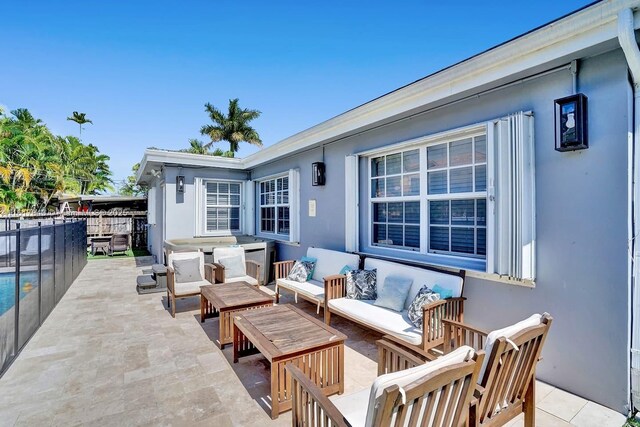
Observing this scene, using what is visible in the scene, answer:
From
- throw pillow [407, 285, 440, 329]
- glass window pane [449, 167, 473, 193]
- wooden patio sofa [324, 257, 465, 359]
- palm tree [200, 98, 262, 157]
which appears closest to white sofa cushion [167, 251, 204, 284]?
wooden patio sofa [324, 257, 465, 359]

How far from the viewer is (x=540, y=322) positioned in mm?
1916

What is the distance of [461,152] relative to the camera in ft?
12.3

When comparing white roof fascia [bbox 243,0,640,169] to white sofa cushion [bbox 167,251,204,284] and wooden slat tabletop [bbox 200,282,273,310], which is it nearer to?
wooden slat tabletop [bbox 200,282,273,310]

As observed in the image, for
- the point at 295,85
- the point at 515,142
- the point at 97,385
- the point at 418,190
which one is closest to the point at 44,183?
the point at 295,85

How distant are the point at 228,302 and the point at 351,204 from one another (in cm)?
252

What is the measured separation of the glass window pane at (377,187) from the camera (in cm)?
494

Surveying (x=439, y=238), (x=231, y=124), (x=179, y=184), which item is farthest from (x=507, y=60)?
(x=231, y=124)

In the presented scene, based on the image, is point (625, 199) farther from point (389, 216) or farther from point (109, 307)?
point (109, 307)

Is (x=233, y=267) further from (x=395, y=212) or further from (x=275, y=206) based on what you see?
(x=395, y=212)

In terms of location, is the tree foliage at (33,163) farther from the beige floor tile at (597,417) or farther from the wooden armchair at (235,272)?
the beige floor tile at (597,417)

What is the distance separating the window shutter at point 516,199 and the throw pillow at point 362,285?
161cm

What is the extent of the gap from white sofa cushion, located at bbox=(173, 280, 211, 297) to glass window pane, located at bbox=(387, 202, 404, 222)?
3.32 m

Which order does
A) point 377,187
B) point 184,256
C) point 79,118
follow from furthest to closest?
point 79,118 → point 184,256 → point 377,187

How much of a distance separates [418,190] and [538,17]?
9.22 ft
